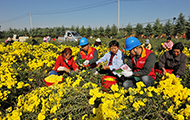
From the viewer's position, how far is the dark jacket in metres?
2.65

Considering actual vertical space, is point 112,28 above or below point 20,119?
above

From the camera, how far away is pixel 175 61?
2744 mm

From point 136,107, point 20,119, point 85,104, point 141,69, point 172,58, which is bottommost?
point 20,119

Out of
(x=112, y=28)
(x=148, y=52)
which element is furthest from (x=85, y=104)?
(x=112, y=28)

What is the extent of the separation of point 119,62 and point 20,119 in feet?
7.52

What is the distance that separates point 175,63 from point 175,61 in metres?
0.05

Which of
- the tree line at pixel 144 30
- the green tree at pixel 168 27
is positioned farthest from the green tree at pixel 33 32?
the green tree at pixel 168 27

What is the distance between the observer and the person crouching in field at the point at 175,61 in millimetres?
2624

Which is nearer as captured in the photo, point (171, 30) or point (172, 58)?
point (172, 58)

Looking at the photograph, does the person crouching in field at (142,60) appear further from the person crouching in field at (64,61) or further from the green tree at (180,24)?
the green tree at (180,24)

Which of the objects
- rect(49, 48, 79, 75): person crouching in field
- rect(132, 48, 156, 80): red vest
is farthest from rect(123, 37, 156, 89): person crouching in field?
rect(49, 48, 79, 75): person crouching in field

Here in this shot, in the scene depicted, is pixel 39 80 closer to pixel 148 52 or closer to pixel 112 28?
pixel 148 52

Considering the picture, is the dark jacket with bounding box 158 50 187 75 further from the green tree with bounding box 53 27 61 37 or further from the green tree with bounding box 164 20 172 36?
the green tree with bounding box 53 27 61 37

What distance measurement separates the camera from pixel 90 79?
2.27 m
